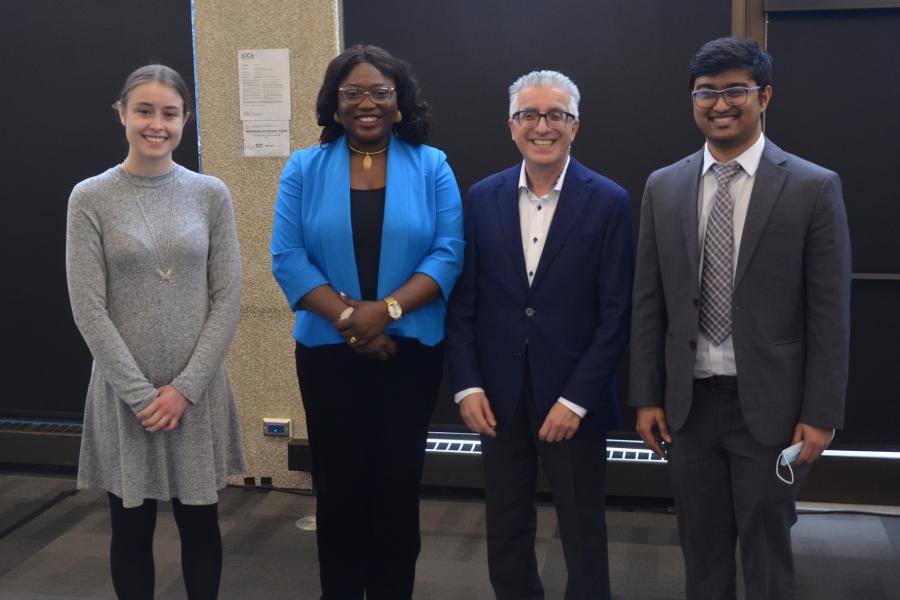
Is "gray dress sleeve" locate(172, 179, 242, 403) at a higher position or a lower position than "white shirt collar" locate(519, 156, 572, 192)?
lower

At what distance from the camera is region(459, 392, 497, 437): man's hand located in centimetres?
233

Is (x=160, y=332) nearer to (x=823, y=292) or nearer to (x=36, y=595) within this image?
(x=36, y=595)

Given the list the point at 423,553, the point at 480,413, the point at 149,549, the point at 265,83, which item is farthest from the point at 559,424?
the point at 265,83

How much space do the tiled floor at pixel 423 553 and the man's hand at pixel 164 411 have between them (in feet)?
3.02

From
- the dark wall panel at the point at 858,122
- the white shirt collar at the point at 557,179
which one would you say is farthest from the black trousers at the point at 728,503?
the dark wall panel at the point at 858,122

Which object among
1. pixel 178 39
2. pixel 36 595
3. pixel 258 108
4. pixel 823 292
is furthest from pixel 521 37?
pixel 36 595

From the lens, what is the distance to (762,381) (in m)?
2.04

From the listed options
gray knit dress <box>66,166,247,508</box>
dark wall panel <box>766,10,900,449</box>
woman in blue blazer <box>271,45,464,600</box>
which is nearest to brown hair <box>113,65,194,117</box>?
gray knit dress <box>66,166,247,508</box>

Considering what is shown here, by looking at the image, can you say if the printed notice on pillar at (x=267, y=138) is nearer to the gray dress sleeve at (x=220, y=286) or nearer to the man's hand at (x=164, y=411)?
the gray dress sleeve at (x=220, y=286)

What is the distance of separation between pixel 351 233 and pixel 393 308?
0.21m

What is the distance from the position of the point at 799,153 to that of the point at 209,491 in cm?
243

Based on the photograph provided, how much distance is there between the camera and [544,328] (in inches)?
89.7

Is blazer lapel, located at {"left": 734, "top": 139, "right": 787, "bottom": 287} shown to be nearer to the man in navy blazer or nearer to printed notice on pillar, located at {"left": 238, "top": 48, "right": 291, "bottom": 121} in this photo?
the man in navy blazer

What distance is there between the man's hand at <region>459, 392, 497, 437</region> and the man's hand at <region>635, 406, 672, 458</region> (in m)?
0.37
